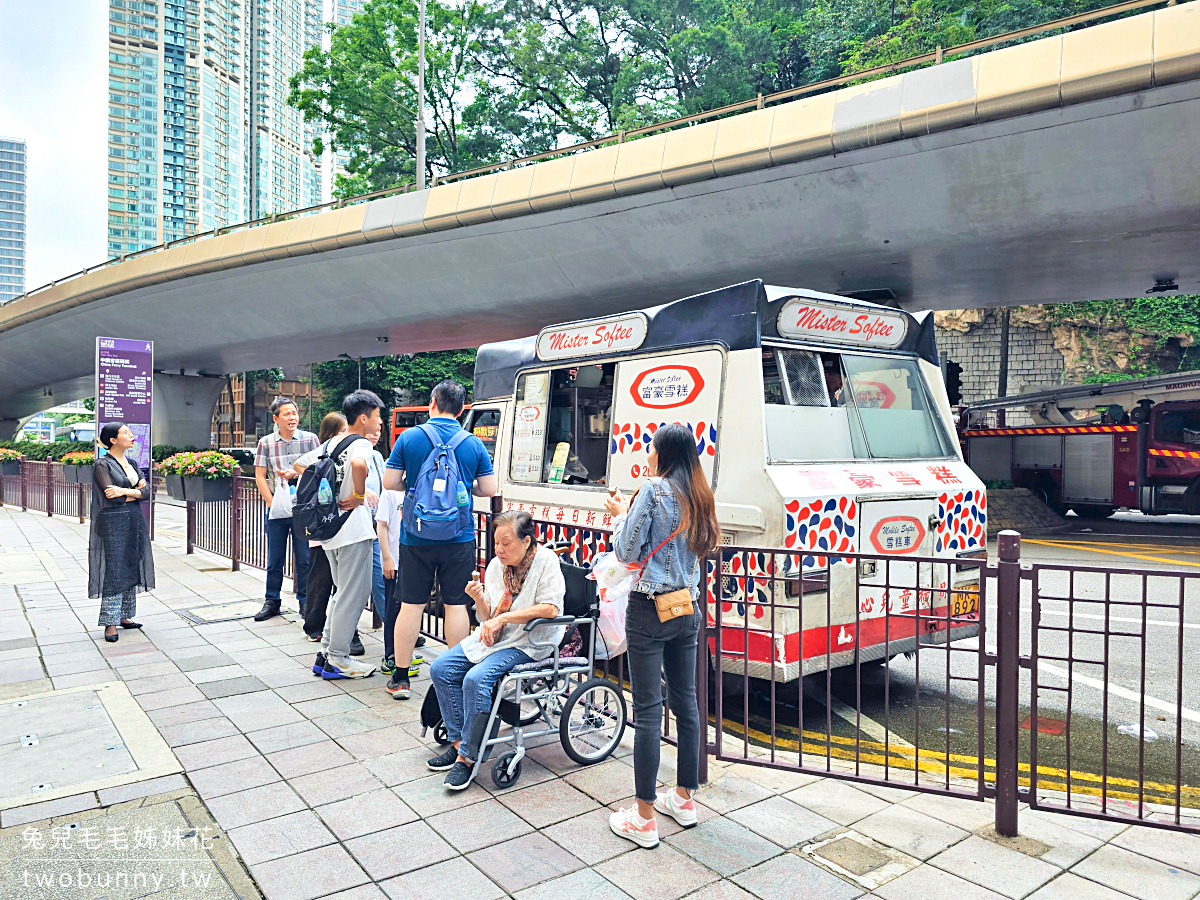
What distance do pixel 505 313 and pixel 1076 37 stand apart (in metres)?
14.8

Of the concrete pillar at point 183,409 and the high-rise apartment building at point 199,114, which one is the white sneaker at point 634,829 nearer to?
the concrete pillar at point 183,409

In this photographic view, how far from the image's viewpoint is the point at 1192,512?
16.5 meters

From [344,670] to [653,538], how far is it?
323 centimetres

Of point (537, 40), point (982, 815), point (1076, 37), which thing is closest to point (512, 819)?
point (982, 815)

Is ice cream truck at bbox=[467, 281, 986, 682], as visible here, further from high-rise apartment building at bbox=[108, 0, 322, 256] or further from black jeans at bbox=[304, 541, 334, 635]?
high-rise apartment building at bbox=[108, 0, 322, 256]

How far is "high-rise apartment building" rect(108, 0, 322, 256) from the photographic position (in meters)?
109

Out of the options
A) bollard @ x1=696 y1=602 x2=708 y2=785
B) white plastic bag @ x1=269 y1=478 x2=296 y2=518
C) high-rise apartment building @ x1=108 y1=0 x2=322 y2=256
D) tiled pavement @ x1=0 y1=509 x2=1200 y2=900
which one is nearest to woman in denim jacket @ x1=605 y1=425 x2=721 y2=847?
tiled pavement @ x1=0 y1=509 x2=1200 y2=900

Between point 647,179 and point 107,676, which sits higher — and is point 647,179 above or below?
above

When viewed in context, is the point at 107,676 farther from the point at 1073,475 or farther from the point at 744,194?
the point at 1073,475

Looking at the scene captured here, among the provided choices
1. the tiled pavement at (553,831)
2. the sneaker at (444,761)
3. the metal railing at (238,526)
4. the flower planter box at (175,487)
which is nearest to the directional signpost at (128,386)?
the metal railing at (238,526)

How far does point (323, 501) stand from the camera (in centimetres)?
539

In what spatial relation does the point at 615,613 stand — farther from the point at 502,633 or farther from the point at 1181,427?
the point at 1181,427

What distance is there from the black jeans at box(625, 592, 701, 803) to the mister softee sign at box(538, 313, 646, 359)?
307cm

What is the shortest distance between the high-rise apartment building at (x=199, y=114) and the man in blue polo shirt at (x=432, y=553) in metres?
120
